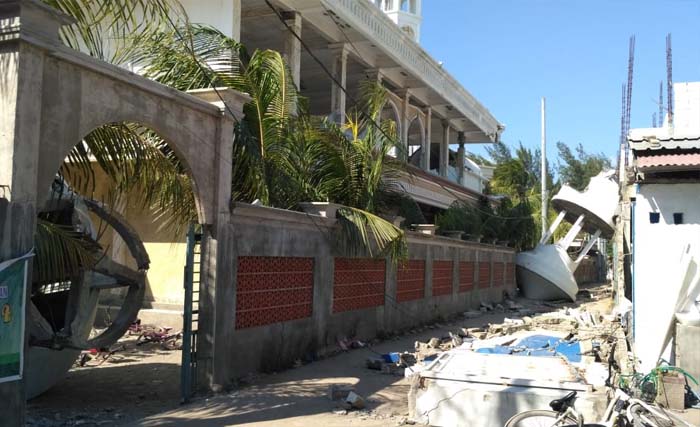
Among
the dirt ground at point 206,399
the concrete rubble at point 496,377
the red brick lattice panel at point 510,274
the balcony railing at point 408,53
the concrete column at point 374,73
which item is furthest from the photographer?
the red brick lattice panel at point 510,274

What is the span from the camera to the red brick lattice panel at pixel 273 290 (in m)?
9.27

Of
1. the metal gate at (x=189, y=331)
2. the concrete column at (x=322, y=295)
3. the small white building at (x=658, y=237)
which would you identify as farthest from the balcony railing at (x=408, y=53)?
the metal gate at (x=189, y=331)

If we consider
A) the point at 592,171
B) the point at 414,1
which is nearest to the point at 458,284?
the point at 414,1

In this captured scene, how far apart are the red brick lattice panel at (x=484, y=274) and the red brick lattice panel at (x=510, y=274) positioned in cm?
355

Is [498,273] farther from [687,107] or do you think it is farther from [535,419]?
[535,419]

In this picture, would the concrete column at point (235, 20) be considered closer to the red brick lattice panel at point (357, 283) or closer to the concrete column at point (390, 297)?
the red brick lattice panel at point (357, 283)

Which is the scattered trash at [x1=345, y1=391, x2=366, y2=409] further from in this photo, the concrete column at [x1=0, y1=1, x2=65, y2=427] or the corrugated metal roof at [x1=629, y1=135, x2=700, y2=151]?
the corrugated metal roof at [x1=629, y1=135, x2=700, y2=151]

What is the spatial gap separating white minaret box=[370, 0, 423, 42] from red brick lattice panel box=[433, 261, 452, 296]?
21812mm

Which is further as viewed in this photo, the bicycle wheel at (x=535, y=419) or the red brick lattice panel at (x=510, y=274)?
the red brick lattice panel at (x=510, y=274)

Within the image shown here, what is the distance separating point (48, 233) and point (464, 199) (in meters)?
23.0

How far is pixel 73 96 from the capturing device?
6277 mm

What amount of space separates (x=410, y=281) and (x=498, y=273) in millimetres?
11371

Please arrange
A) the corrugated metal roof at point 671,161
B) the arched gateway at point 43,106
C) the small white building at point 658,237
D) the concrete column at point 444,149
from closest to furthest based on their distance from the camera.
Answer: the arched gateway at point 43,106 < the corrugated metal roof at point 671,161 < the small white building at point 658,237 < the concrete column at point 444,149

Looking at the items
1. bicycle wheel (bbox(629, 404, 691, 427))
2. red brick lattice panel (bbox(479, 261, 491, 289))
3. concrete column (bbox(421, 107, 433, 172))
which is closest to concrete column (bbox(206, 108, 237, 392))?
bicycle wheel (bbox(629, 404, 691, 427))
